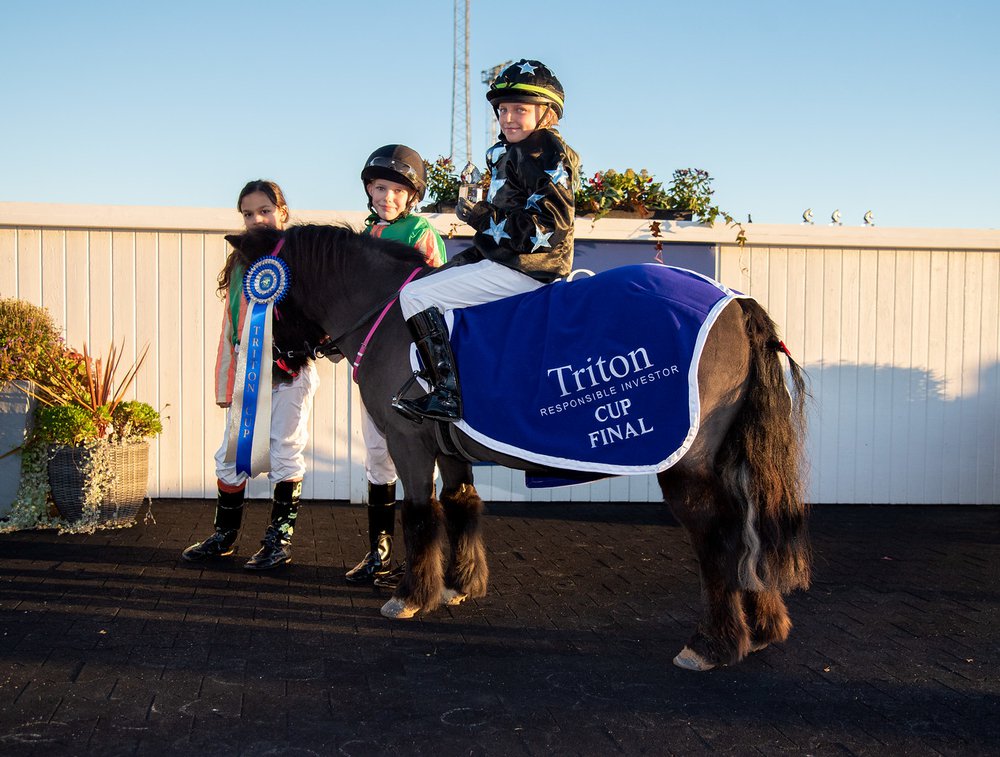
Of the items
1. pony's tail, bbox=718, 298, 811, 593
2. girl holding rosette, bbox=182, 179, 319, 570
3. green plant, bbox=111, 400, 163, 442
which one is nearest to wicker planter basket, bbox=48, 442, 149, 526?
green plant, bbox=111, 400, 163, 442

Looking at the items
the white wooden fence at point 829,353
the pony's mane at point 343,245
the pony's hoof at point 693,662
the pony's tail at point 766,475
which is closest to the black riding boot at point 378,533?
the pony's mane at point 343,245

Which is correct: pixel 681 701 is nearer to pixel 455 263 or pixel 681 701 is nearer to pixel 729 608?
pixel 729 608

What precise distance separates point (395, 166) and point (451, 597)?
2229 millimetres

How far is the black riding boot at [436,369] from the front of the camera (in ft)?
11.8

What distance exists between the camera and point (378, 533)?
4.74m

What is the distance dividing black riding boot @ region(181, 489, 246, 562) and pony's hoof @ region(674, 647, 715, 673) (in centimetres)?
278

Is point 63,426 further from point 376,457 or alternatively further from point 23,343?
point 376,457

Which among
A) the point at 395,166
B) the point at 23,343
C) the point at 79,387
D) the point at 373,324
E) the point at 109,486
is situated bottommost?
the point at 109,486

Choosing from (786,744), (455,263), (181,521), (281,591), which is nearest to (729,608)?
(786,744)

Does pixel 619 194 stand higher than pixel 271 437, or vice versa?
pixel 619 194

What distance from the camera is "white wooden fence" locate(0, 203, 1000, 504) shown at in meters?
7.15

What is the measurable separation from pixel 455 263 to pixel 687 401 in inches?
50.3

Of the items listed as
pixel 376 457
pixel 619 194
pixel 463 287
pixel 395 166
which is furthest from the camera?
pixel 619 194

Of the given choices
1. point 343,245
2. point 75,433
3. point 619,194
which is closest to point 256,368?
point 343,245
